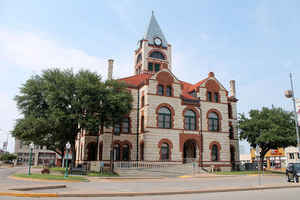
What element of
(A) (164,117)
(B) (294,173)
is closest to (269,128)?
(A) (164,117)

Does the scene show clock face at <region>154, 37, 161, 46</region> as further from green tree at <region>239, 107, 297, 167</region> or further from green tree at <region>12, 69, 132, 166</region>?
green tree at <region>12, 69, 132, 166</region>

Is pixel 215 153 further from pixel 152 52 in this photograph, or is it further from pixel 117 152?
pixel 152 52

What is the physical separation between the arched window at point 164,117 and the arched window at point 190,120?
9.41ft

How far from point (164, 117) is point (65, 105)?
14.0 meters

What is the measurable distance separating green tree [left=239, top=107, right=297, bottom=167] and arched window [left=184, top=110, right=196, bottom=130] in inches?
298

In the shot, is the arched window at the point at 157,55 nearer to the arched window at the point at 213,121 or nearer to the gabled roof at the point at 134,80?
the gabled roof at the point at 134,80

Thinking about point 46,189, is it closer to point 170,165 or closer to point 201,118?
point 170,165

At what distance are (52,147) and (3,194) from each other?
27528 mm

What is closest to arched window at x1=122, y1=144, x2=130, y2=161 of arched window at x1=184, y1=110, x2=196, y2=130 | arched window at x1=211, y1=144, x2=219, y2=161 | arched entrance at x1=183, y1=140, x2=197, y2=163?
arched entrance at x1=183, y1=140, x2=197, y2=163

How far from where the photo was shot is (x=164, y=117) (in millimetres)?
39594

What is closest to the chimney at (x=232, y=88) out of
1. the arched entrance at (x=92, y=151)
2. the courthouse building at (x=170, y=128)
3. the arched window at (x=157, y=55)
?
the courthouse building at (x=170, y=128)

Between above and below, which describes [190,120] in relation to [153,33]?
Answer: below

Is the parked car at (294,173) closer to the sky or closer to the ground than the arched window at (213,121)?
closer to the ground

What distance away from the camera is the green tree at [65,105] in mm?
31188
